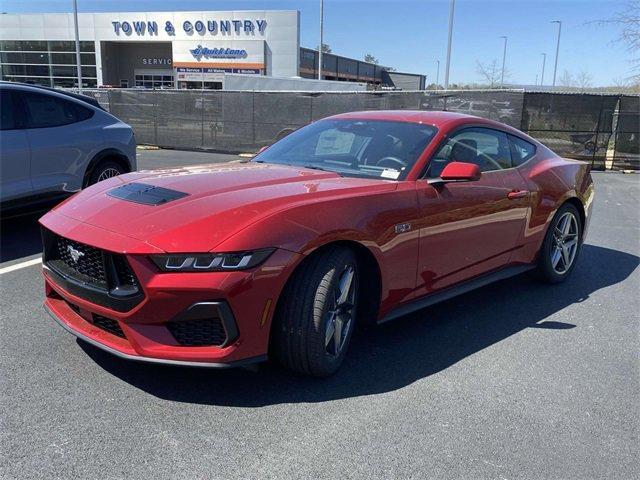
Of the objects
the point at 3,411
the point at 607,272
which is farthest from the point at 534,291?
the point at 3,411

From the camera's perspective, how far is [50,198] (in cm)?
633

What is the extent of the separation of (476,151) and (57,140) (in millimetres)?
4571

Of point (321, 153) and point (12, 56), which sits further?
point (12, 56)

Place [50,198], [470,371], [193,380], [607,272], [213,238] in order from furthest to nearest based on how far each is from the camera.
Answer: [50,198]
[607,272]
[470,371]
[193,380]
[213,238]

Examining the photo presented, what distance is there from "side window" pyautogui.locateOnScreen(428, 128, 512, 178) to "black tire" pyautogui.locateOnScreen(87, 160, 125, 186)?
4.52 m

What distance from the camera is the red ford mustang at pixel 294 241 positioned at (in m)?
2.74

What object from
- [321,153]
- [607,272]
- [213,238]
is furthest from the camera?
[607,272]

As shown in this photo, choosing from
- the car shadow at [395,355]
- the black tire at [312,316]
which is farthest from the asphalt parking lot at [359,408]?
the black tire at [312,316]

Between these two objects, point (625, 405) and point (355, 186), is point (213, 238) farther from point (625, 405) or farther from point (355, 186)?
point (625, 405)

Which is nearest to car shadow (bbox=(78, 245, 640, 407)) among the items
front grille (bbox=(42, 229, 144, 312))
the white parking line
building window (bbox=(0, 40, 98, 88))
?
front grille (bbox=(42, 229, 144, 312))

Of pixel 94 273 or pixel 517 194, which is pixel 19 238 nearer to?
pixel 94 273

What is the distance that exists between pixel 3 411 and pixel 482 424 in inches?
94.0

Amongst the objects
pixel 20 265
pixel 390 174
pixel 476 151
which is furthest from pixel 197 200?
pixel 20 265

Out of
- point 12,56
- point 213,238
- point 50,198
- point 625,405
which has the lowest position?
point 625,405
